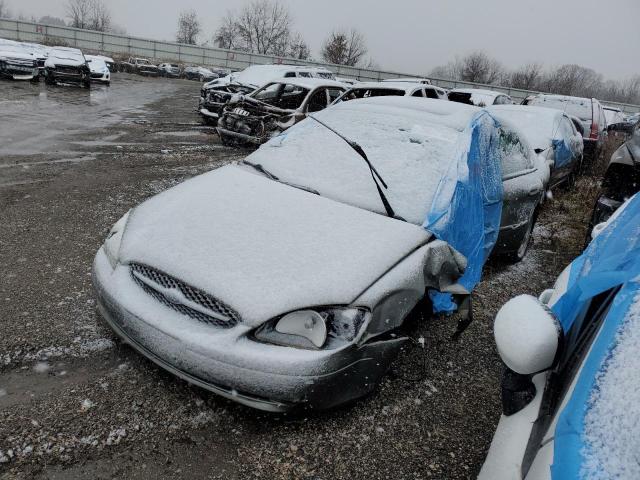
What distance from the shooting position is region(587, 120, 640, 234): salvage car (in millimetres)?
4613

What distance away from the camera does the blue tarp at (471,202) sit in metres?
2.89

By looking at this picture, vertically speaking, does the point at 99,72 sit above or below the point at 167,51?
below

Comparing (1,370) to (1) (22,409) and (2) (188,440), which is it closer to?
(1) (22,409)

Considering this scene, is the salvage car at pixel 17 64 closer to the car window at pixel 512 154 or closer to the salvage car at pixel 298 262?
the salvage car at pixel 298 262

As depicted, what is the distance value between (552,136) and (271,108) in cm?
502

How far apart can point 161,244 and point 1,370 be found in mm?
1074

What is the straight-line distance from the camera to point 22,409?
2240mm

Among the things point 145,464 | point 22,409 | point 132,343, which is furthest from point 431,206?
point 22,409

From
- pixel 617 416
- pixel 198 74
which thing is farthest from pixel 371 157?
pixel 198 74

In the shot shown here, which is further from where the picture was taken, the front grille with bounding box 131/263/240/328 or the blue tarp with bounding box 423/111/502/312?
the blue tarp with bounding box 423/111/502/312

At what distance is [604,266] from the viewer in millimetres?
1624

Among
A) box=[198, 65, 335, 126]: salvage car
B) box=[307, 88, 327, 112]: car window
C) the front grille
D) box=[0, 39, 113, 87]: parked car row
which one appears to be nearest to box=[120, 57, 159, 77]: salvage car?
box=[0, 39, 113, 87]: parked car row

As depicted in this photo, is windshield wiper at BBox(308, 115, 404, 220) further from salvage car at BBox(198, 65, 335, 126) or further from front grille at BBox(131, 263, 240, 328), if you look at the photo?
salvage car at BBox(198, 65, 335, 126)

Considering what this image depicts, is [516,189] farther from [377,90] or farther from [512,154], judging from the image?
[377,90]
